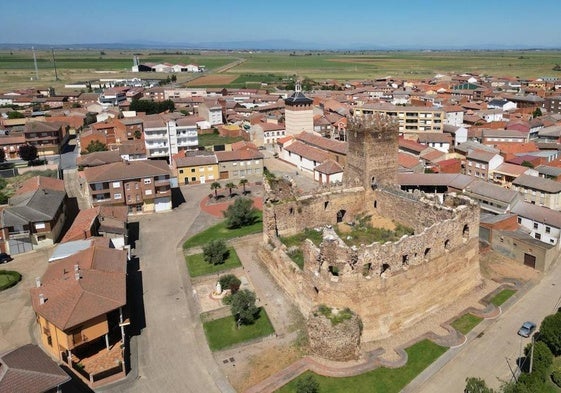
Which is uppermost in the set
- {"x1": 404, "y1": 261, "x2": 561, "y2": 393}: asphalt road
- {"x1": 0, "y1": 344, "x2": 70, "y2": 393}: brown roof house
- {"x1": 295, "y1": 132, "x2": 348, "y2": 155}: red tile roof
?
{"x1": 295, "y1": 132, "x2": 348, "y2": 155}: red tile roof

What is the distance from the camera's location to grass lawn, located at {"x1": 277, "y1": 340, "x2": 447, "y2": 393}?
23.5 m

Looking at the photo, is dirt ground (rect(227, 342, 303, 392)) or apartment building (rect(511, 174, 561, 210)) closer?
dirt ground (rect(227, 342, 303, 392))

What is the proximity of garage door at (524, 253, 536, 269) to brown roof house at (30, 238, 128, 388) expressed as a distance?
102 ft

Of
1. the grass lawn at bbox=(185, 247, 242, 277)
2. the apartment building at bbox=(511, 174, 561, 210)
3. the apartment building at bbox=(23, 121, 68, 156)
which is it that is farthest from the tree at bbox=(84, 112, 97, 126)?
the apartment building at bbox=(511, 174, 561, 210)

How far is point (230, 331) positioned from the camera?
28391 millimetres

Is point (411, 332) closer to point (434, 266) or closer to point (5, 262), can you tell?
point (434, 266)

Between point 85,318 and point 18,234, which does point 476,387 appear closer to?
point 85,318

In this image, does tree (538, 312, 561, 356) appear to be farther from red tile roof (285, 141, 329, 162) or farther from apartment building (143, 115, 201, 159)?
apartment building (143, 115, 201, 159)

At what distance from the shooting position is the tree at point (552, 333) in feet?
82.8

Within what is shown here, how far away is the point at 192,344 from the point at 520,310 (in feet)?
71.6

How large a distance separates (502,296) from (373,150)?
49.7 feet

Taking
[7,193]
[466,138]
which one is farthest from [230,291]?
[466,138]

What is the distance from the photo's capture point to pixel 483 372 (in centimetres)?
2478

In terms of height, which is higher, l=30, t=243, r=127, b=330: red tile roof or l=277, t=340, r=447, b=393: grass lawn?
l=30, t=243, r=127, b=330: red tile roof
